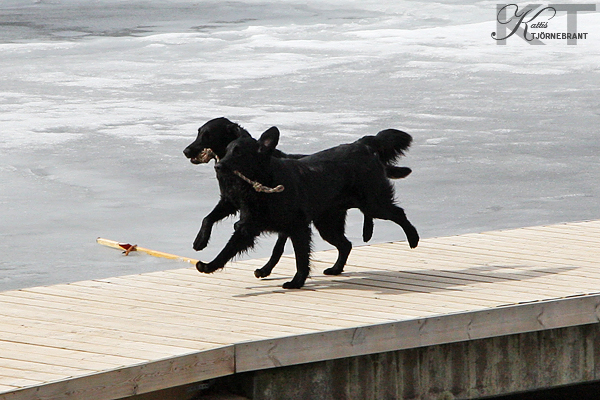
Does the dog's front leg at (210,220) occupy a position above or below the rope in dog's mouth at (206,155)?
below

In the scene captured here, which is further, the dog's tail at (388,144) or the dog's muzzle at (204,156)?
the dog's tail at (388,144)

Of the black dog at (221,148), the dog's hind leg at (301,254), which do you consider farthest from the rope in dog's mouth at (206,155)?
the dog's hind leg at (301,254)

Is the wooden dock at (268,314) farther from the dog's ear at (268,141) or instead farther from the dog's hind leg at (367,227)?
the dog's ear at (268,141)

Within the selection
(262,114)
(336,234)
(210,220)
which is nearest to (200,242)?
(210,220)

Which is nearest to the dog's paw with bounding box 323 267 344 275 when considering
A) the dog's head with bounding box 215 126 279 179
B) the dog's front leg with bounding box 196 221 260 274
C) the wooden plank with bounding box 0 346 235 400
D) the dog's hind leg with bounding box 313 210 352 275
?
the dog's hind leg with bounding box 313 210 352 275

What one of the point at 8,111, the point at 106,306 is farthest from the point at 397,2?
the point at 106,306

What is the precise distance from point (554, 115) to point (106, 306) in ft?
26.1

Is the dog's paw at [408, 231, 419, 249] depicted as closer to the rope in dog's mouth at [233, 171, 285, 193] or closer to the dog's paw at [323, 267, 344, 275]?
the dog's paw at [323, 267, 344, 275]

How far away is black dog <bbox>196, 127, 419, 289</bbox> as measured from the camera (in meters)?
4.77

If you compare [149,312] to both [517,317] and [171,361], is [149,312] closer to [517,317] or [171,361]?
[171,361]

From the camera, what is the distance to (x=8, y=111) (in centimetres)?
1187

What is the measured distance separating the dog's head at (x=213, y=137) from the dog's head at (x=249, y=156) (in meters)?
0.07

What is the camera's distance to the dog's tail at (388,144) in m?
5.32

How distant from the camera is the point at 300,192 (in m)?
4.92
